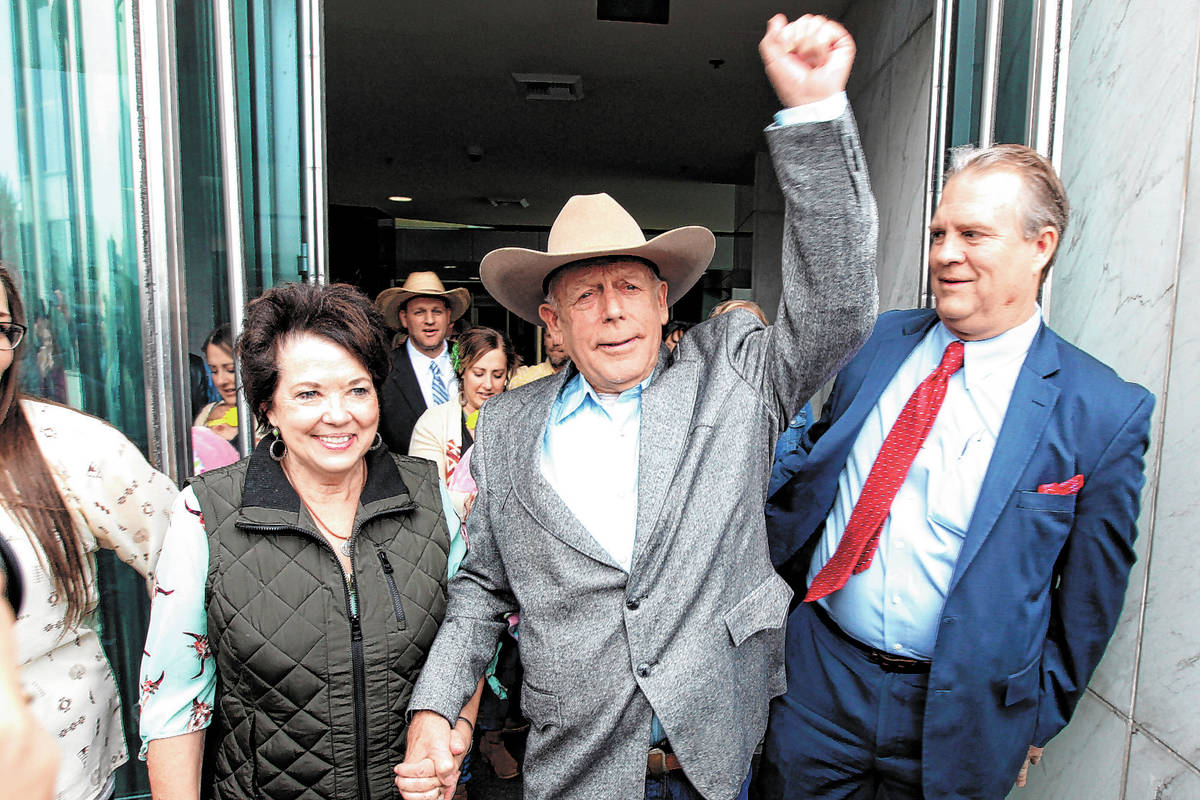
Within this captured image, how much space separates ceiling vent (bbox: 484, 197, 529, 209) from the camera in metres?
11.1

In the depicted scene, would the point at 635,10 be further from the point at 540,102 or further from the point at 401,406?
the point at 401,406

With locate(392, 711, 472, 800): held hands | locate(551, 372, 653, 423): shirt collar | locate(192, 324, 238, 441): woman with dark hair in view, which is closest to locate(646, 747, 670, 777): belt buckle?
locate(392, 711, 472, 800): held hands

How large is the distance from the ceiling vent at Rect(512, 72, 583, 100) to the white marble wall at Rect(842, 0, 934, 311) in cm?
229

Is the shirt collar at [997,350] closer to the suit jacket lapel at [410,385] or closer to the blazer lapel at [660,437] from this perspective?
the blazer lapel at [660,437]

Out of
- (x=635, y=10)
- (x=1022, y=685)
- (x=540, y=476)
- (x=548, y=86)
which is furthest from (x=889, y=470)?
(x=548, y=86)

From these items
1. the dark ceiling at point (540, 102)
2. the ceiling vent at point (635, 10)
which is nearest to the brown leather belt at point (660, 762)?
the ceiling vent at point (635, 10)

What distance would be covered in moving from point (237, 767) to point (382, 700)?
29cm

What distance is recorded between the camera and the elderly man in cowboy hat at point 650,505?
121 cm

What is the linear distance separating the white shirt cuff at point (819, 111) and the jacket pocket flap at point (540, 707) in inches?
42.4

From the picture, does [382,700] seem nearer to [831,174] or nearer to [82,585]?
[82,585]

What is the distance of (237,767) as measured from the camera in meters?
1.34

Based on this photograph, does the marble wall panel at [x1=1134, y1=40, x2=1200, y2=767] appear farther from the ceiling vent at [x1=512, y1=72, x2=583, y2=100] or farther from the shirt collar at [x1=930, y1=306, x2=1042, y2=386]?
the ceiling vent at [x1=512, y1=72, x2=583, y2=100]

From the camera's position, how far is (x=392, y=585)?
1.38 meters

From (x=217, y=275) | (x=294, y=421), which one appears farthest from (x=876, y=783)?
(x=217, y=275)
